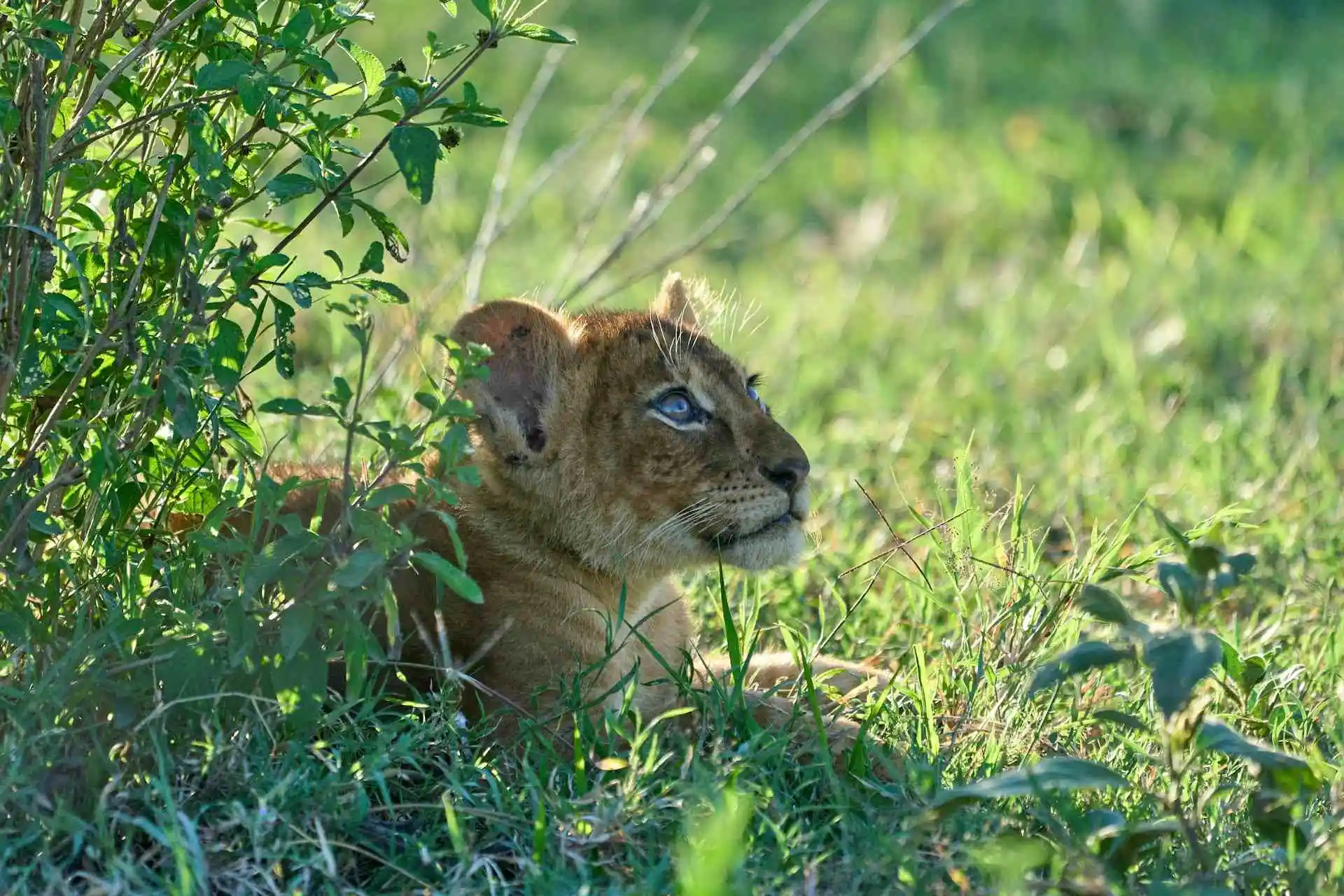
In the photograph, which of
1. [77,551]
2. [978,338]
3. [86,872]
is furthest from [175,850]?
[978,338]

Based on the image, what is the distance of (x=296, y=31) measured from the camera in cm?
310

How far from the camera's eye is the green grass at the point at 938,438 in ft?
9.61

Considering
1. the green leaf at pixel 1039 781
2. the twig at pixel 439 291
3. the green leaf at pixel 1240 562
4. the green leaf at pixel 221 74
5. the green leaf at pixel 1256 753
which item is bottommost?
the green leaf at pixel 1256 753

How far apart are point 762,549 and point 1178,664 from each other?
1.39 meters

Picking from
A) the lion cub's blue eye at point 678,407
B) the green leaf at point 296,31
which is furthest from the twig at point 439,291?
the green leaf at point 296,31

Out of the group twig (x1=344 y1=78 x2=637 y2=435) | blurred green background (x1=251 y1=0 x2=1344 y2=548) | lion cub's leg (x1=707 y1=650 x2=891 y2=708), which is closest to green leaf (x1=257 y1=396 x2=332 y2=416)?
lion cub's leg (x1=707 y1=650 x2=891 y2=708)

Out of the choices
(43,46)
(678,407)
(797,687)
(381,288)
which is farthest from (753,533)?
(43,46)

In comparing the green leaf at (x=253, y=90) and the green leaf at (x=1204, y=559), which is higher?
the green leaf at (x=253, y=90)

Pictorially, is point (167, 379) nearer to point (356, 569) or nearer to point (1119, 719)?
point (356, 569)

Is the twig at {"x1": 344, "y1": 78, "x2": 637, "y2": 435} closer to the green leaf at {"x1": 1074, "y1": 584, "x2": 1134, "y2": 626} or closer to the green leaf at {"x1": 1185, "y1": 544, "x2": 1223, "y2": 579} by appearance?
the green leaf at {"x1": 1074, "y1": 584, "x2": 1134, "y2": 626}

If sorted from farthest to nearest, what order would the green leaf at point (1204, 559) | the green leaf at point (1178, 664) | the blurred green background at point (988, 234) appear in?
the blurred green background at point (988, 234) < the green leaf at point (1204, 559) < the green leaf at point (1178, 664)

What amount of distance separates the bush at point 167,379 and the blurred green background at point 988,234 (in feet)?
3.34

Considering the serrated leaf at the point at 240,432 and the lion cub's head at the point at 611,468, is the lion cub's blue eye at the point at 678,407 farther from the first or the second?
the serrated leaf at the point at 240,432

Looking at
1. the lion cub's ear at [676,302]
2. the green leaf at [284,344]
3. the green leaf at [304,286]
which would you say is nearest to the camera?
the green leaf at [304,286]
